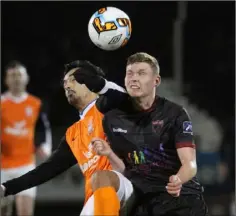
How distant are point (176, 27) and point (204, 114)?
219 centimetres

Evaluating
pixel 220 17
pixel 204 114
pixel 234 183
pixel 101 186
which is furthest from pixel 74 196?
pixel 220 17

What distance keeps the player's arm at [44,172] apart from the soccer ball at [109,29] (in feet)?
2.41

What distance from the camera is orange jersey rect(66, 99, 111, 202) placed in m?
3.85

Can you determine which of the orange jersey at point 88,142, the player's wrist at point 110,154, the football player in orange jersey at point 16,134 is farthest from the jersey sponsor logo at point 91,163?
the football player in orange jersey at point 16,134

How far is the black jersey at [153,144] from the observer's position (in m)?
3.56

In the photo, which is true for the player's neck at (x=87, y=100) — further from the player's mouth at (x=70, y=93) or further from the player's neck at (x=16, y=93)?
the player's neck at (x=16, y=93)

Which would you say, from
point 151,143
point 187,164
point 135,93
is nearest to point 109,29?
point 135,93

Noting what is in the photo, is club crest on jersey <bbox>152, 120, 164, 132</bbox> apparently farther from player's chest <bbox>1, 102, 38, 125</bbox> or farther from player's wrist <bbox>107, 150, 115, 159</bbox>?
player's chest <bbox>1, 102, 38, 125</bbox>

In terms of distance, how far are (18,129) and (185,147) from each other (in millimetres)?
3579

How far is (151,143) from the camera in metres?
3.58

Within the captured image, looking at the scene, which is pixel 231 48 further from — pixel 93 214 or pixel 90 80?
pixel 93 214

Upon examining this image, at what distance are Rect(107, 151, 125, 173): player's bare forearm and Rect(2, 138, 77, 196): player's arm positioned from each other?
53 centimetres

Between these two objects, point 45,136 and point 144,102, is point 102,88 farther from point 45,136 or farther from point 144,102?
point 45,136

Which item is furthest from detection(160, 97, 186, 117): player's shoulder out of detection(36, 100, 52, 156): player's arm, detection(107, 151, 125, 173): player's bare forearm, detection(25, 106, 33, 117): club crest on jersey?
detection(25, 106, 33, 117): club crest on jersey
